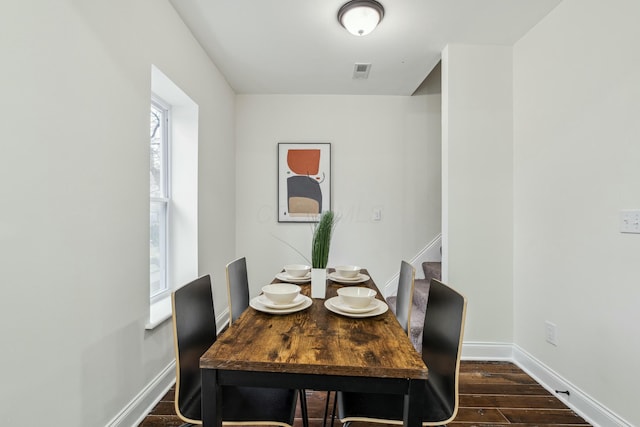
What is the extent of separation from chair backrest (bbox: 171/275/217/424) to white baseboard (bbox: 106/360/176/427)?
601 millimetres

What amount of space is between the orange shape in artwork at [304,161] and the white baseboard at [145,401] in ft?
7.07

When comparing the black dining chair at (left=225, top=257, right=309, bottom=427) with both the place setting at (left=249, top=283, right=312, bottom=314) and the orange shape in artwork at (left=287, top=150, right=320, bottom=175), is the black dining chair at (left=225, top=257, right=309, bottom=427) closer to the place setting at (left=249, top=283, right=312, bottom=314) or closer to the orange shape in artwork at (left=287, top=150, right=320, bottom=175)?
the place setting at (left=249, top=283, right=312, bottom=314)

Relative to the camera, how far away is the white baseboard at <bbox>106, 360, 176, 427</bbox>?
5.20 ft

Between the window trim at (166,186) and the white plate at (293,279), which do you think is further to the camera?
the window trim at (166,186)

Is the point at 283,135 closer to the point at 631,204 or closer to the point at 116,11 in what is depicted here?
the point at 116,11

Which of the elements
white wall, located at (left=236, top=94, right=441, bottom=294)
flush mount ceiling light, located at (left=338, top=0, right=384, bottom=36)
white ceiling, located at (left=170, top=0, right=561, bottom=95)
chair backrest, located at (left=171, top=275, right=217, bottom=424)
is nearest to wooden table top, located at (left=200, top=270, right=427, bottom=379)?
chair backrest, located at (left=171, top=275, right=217, bottom=424)

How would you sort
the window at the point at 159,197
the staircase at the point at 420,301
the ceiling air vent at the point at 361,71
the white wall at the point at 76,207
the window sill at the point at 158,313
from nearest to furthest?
the white wall at the point at 76,207, the window sill at the point at 158,313, the window at the point at 159,197, the staircase at the point at 420,301, the ceiling air vent at the point at 361,71

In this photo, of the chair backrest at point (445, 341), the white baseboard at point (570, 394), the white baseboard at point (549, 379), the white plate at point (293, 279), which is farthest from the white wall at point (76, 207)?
the white baseboard at point (570, 394)

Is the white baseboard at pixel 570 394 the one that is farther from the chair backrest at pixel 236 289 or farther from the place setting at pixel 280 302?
the chair backrest at pixel 236 289

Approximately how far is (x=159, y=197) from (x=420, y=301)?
2.37 metres

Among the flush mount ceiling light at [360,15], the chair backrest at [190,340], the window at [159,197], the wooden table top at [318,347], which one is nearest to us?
the wooden table top at [318,347]

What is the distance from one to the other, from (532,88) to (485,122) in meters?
0.36

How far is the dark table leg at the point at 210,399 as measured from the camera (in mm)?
980

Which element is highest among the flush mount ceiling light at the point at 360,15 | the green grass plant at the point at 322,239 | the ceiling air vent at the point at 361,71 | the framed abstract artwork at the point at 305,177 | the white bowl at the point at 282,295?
the ceiling air vent at the point at 361,71
